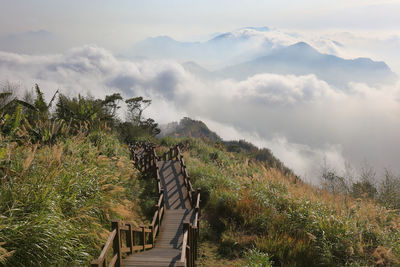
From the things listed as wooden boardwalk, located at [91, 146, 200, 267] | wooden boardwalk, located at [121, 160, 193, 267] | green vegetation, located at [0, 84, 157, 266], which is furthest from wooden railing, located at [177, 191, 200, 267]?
green vegetation, located at [0, 84, 157, 266]

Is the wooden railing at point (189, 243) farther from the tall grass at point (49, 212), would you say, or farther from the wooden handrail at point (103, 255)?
the tall grass at point (49, 212)

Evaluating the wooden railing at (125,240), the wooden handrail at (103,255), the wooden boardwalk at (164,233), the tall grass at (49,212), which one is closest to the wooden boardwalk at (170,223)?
the wooden boardwalk at (164,233)

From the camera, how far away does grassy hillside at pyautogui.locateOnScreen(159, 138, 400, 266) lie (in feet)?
23.8

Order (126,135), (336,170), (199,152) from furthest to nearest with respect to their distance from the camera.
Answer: (126,135)
(199,152)
(336,170)

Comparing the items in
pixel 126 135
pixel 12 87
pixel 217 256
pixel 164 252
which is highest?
pixel 12 87

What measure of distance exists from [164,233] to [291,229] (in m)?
4.22

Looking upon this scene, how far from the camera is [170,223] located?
34.0ft

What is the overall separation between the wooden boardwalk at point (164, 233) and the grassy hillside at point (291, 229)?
108 cm

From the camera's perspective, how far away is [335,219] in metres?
7.88

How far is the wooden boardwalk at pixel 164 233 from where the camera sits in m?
5.58

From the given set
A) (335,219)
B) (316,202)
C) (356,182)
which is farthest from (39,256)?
(356,182)

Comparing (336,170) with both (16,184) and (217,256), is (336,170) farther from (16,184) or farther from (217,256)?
(16,184)

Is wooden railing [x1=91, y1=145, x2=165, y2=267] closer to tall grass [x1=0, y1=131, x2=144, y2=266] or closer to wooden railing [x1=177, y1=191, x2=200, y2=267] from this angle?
tall grass [x1=0, y1=131, x2=144, y2=266]

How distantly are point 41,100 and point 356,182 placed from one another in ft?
57.0
